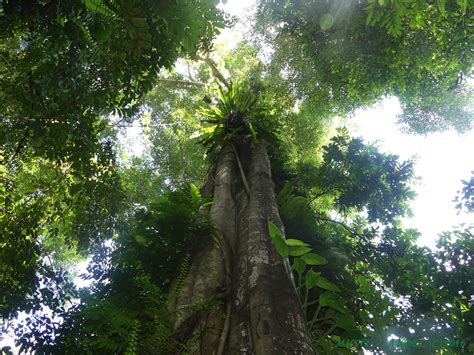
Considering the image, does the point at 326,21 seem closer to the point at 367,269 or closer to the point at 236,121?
the point at 236,121

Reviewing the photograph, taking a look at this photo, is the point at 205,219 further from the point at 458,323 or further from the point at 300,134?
the point at 300,134

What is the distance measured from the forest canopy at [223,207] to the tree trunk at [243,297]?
0.01 metres

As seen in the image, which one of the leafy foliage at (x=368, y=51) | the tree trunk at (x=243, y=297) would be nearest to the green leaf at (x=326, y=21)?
the leafy foliage at (x=368, y=51)

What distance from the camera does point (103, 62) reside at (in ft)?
9.59

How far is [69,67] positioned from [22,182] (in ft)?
14.3

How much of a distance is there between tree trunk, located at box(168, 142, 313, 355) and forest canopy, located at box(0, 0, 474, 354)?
0.01 meters

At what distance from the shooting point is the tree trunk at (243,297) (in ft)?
5.87

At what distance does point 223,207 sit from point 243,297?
5.62ft

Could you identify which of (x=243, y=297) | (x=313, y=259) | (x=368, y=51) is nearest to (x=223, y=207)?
(x=243, y=297)

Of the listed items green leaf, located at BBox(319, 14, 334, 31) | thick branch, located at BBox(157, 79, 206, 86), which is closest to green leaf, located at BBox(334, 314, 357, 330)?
green leaf, located at BBox(319, 14, 334, 31)

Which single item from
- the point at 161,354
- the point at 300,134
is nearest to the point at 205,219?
the point at 161,354

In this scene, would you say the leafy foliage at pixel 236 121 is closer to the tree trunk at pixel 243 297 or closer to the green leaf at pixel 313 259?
the tree trunk at pixel 243 297

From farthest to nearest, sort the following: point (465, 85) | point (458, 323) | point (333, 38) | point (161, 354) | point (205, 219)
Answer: point (465, 85) → point (333, 38) → point (205, 219) → point (458, 323) → point (161, 354)

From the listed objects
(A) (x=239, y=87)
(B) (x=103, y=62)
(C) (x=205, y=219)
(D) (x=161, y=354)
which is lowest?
(D) (x=161, y=354)
